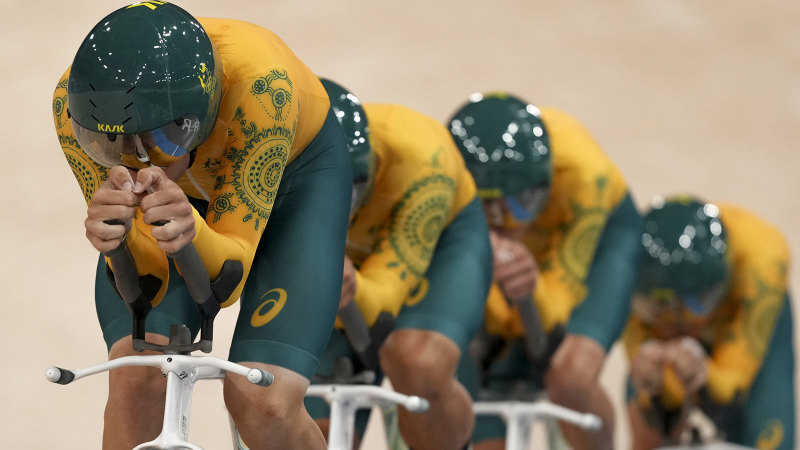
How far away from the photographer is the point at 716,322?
7148 millimetres

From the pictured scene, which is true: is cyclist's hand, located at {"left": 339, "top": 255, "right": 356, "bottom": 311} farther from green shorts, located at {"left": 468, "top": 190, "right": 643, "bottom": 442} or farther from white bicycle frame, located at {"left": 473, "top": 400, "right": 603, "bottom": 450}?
green shorts, located at {"left": 468, "top": 190, "right": 643, "bottom": 442}

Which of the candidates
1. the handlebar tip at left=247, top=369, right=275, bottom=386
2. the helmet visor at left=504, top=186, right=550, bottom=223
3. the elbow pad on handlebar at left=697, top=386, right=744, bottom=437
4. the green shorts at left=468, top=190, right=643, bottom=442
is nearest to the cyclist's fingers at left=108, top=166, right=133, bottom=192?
the handlebar tip at left=247, top=369, right=275, bottom=386

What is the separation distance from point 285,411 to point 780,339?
14.8 ft

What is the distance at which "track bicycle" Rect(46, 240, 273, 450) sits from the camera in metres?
3.14

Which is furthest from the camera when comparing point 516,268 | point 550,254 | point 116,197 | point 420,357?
point 550,254

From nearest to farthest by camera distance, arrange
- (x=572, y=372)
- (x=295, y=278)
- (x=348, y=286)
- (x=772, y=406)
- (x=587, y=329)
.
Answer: (x=295, y=278), (x=348, y=286), (x=572, y=372), (x=587, y=329), (x=772, y=406)

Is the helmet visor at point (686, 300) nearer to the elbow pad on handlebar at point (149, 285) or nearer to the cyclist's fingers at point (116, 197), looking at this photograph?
the elbow pad on handlebar at point (149, 285)

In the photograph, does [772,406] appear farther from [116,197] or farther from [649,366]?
[116,197]

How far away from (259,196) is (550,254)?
115 inches

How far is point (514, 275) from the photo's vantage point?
5328 millimetres

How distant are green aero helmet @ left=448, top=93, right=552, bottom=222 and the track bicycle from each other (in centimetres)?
242

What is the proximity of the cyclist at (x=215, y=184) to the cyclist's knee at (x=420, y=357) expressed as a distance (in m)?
1.09

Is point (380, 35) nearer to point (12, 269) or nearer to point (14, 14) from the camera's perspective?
point (14, 14)

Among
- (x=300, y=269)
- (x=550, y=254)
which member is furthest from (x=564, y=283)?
(x=300, y=269)
